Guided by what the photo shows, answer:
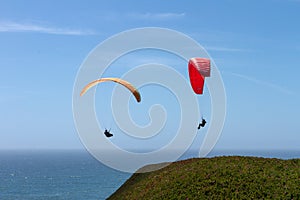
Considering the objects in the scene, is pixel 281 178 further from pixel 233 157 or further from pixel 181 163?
pixel 181 163

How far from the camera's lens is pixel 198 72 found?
24.8 m

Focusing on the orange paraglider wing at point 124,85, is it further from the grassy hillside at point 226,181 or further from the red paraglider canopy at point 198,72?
the grassy hillside at point 226,181

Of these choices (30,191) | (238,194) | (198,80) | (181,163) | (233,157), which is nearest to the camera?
(238,194)

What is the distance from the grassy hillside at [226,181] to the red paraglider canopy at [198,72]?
4711 mm

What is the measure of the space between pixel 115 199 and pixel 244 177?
31.9 ft

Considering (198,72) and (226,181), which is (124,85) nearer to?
(198,72)

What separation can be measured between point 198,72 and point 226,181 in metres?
6.22

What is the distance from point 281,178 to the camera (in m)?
22.9

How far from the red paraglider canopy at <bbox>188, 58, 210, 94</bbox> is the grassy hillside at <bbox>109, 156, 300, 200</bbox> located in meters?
4.71

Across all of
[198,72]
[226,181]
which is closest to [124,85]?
[198,72]

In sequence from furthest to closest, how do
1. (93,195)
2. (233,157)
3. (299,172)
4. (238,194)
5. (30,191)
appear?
(30,191) → (93,195) → (233,157) → (299,172) → (238,194)

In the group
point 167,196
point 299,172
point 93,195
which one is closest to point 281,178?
point 299,172

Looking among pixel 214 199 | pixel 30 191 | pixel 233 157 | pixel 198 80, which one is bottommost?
pixel 214 199

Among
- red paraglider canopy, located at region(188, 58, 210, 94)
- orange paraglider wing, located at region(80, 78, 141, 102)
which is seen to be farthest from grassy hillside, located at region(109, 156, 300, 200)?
orange paraglider wing, located at region(80, 78, 141, 102)
